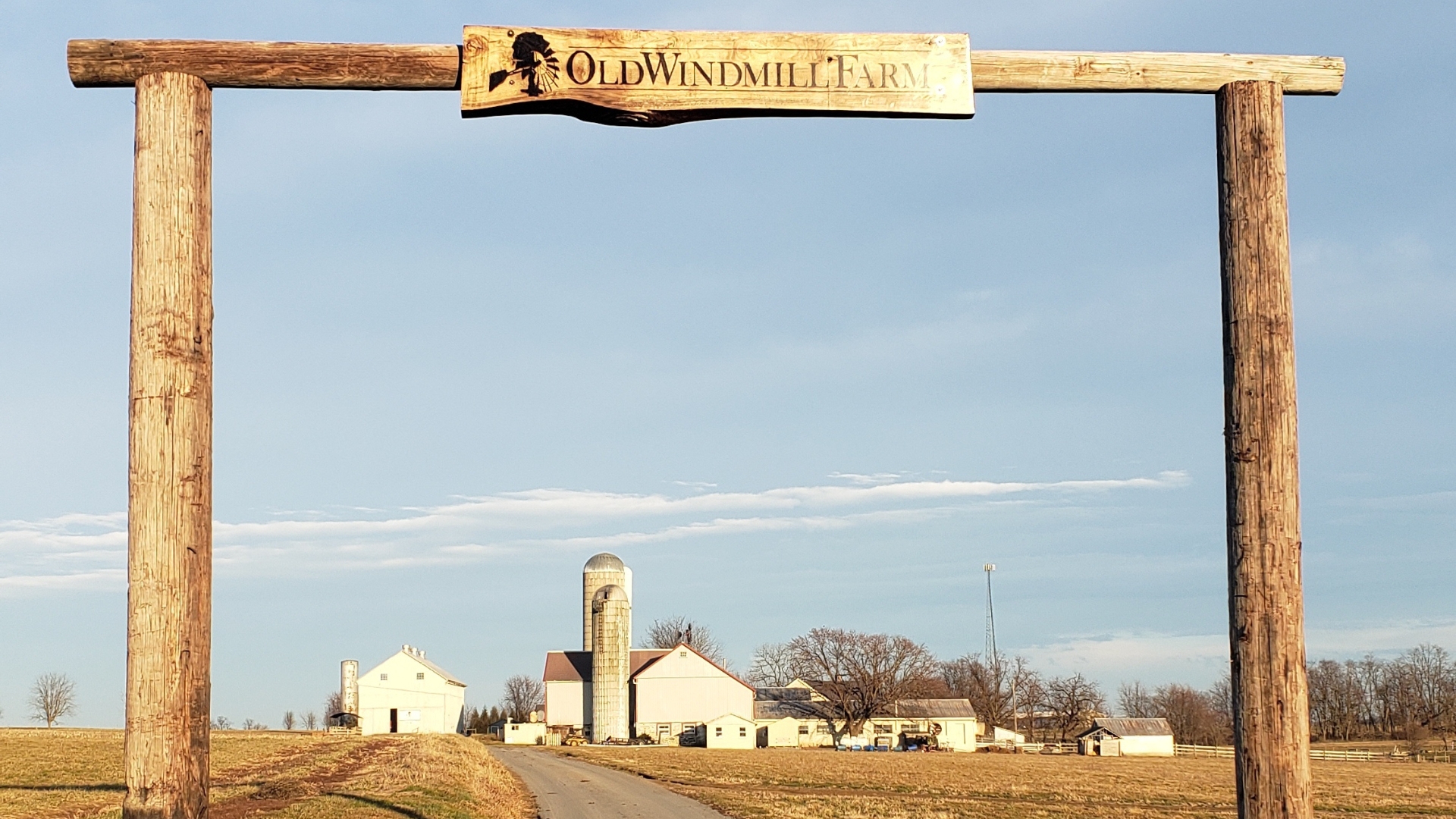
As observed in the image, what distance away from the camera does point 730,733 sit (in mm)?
84688

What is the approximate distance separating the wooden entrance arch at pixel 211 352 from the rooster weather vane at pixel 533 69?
163mm

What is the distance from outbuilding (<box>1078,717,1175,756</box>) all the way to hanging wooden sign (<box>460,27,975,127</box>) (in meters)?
87.0

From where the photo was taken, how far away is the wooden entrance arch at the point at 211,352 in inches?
296

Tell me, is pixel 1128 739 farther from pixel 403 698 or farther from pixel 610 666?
pixel 403 698

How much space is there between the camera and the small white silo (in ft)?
305

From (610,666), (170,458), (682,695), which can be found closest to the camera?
(170,458)

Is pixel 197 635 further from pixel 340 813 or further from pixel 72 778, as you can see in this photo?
pixel 72 778

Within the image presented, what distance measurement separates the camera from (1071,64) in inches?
327

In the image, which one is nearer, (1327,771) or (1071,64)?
(1071,64)

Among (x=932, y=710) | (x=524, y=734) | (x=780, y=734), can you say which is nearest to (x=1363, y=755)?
(x=932, y=710)

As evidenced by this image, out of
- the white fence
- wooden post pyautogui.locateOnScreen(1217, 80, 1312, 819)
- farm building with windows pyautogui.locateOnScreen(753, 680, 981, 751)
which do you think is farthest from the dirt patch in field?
the white fence

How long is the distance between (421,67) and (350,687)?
300 ft

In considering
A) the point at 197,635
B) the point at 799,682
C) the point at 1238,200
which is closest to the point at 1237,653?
the point at 1238,200

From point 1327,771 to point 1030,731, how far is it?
64941 millimetres
